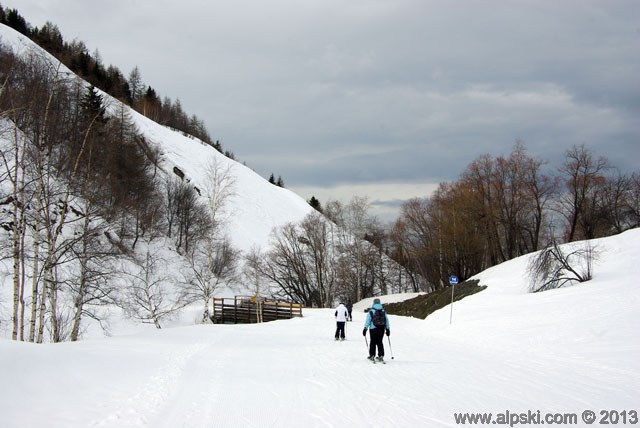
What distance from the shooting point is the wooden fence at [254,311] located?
117ft

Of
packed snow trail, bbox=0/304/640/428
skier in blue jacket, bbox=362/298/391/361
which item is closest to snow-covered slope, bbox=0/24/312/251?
skier in blue jacket, bbox=362/298/391/361

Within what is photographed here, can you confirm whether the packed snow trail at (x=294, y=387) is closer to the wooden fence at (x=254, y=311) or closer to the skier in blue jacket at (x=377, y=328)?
the skier in blue jacket at (x=377, y=328)

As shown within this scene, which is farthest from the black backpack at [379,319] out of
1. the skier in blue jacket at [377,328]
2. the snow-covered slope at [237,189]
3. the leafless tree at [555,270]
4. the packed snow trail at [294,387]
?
the snow-covered slope at [237,189]

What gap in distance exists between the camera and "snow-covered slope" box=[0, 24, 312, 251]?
200 ft

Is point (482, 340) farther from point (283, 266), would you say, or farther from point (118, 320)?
point (283, 266)

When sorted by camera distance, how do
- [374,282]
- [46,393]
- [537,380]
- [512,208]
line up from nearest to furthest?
1. [46,393]
2. [537,380]
3. [512,208]
4. [374,282]

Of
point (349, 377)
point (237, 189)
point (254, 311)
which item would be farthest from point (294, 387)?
point (237, 189)

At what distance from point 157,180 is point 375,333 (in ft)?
162

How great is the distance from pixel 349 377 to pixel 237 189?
6622 cm

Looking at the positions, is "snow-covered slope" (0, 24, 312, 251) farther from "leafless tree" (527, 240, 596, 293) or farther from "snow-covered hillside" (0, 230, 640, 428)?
"snow-covered hillside" (0, 230, 640, 428)

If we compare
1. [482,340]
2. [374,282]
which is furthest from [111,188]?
[374,282]

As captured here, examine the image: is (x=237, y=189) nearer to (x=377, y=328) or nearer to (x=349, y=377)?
(x=377, y=328)

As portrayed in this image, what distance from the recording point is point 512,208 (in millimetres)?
38125

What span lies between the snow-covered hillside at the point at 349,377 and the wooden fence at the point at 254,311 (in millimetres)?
19171
